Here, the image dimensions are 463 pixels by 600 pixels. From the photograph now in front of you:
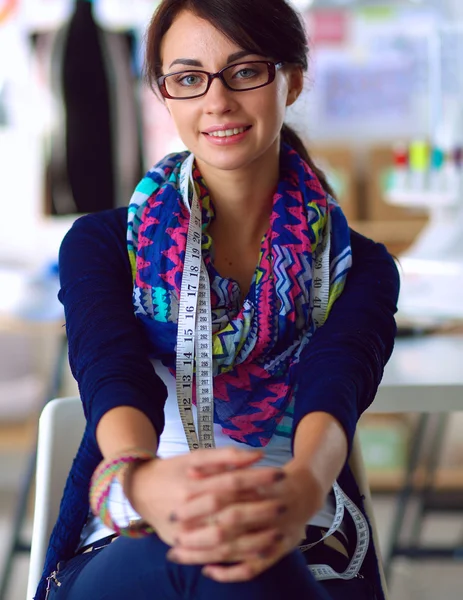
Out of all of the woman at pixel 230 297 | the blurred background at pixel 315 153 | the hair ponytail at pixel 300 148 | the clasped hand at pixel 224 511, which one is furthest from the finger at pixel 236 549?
the blurred background at pixel 315 153

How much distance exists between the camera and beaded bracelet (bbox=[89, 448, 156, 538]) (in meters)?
0.91

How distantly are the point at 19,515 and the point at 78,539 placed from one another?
1.10m

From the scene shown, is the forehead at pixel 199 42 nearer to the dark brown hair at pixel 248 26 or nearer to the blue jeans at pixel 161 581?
the dark brown hair at pixel 248 26

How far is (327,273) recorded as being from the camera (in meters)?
1.21

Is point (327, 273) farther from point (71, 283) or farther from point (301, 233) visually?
point (71, 283)

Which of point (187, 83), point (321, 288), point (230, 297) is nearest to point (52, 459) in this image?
point (230, 297)

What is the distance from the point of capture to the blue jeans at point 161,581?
2.79ft

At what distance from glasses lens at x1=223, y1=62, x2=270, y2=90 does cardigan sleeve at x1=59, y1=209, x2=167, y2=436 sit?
24cm

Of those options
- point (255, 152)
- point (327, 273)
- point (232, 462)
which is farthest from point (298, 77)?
point (232, 462)

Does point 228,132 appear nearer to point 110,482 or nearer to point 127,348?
point 127,348

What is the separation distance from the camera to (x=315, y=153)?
3957 mm

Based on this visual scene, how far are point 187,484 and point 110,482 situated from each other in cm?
10

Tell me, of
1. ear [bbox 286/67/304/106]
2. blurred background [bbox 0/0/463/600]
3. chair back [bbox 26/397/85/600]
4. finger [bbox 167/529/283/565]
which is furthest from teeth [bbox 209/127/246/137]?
blurred background [bbox 0/0/463/600]

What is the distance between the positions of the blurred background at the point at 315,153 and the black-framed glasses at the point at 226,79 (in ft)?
4.39
